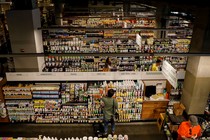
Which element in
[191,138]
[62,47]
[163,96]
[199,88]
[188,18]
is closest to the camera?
[191,138]

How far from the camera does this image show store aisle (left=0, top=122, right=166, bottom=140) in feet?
23.4

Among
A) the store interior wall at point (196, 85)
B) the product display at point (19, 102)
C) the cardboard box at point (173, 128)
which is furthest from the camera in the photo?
the product display at point (19, 102)

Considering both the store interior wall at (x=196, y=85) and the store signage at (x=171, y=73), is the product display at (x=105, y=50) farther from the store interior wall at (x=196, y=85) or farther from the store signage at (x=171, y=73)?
the store signage at (x=171, y=73)

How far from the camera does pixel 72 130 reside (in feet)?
24.2

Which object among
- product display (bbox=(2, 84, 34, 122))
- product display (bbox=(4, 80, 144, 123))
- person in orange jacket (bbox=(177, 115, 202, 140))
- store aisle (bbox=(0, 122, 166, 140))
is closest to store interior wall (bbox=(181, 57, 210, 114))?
store aisle (bbox=(0, 122, 166, 140))

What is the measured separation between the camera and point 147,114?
7.68 metres

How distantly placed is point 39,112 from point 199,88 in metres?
5.83

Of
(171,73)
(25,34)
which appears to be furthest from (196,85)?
(25,34)

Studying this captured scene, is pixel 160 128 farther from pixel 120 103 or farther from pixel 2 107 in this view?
pixel 2 107

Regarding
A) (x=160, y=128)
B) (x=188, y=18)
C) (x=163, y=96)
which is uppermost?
(x=188, y=18)

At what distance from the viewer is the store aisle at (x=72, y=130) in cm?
713

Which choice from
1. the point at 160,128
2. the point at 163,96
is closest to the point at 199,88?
the point at 163,96

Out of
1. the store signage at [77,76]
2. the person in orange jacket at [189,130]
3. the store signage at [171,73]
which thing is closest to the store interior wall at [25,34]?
the store signage at [77,76]

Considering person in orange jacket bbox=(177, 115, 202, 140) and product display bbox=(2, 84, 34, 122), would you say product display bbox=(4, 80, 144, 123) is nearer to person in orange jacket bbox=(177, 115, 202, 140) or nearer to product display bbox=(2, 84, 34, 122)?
product display bbox=(2, 84, 34, 122)
